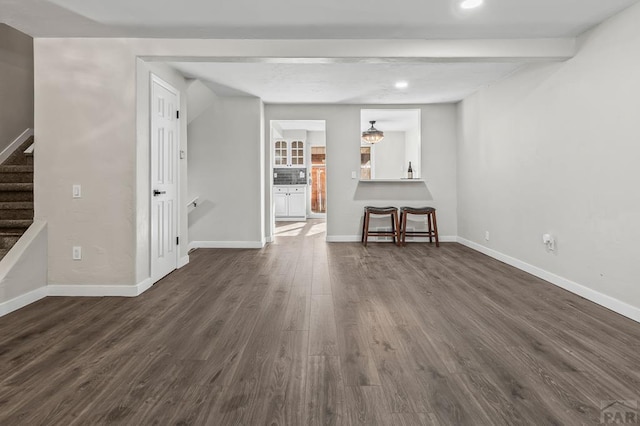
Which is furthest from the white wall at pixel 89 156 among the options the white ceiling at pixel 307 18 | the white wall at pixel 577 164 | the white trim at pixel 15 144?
the white wall at pixel 577 164

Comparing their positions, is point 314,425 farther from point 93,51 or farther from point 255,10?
point 93,51

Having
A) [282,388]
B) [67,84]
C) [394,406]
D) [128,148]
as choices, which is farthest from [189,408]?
[67,84]

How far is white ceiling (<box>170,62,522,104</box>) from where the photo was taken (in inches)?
161

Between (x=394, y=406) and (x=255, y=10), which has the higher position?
(x=255, y=10)

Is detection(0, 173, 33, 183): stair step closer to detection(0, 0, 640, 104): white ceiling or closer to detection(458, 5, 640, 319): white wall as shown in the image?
detection(0, 0, 640, 104): white ceiling

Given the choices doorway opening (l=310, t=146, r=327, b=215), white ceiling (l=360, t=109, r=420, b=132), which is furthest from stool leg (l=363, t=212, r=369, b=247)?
doorway opening (l=310, t=146, r=327, b=215)

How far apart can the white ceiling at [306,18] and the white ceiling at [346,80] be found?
861 mm

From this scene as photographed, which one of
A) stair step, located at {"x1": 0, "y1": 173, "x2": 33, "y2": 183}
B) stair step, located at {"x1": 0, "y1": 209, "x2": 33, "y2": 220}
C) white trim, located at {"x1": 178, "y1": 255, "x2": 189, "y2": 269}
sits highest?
stair step, located at {"x1": 0, "y1": 173, "x2": 33, "y2": 183}

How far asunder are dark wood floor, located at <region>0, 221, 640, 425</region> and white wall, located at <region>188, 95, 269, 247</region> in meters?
2.20

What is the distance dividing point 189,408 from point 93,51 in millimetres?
3277

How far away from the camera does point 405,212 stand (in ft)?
18.8

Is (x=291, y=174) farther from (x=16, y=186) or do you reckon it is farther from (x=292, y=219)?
(x=16, y=186)

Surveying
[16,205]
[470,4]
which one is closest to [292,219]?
[16,205]

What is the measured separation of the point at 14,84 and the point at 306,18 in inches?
161
